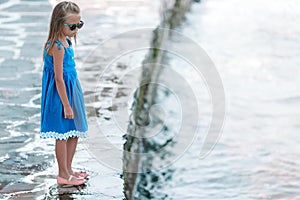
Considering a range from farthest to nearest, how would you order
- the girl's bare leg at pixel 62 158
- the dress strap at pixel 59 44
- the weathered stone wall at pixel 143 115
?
the weathered stone wall at pixel 143 115, the girl's bare leg at pixel 62 158, the dress strap at pixel 59 44

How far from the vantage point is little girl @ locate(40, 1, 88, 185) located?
4363 millimetres

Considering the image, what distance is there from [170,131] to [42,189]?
1.89 m

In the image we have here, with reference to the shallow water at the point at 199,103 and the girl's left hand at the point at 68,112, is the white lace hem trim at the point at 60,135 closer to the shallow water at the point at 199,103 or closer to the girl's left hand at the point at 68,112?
the girl's left hand at the point at 68,112

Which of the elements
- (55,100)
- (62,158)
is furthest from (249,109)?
(55,100)

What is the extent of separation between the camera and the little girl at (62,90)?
436cm

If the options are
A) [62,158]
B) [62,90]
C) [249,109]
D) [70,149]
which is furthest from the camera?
[249,109]

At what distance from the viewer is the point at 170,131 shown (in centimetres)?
615

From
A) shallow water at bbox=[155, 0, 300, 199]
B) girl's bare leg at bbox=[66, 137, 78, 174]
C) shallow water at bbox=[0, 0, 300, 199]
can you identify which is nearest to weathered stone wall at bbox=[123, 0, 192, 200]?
shallow water at bbox=[0, 0, 300, 199]

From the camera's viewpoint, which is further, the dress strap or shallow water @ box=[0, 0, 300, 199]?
shallow water @ box=[0, 0, 300, 199]

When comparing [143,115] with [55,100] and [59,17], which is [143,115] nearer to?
[55,100]

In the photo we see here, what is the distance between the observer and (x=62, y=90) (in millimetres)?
4359

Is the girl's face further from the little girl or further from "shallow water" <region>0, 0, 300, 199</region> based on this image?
"shallow water" <region>0, 0, 300, 199</region>

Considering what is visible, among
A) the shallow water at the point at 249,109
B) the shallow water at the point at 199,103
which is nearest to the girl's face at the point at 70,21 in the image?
the shallow water at the point at 199,103

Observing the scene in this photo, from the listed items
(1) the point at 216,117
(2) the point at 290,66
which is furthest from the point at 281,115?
(2) the point at 290,66
